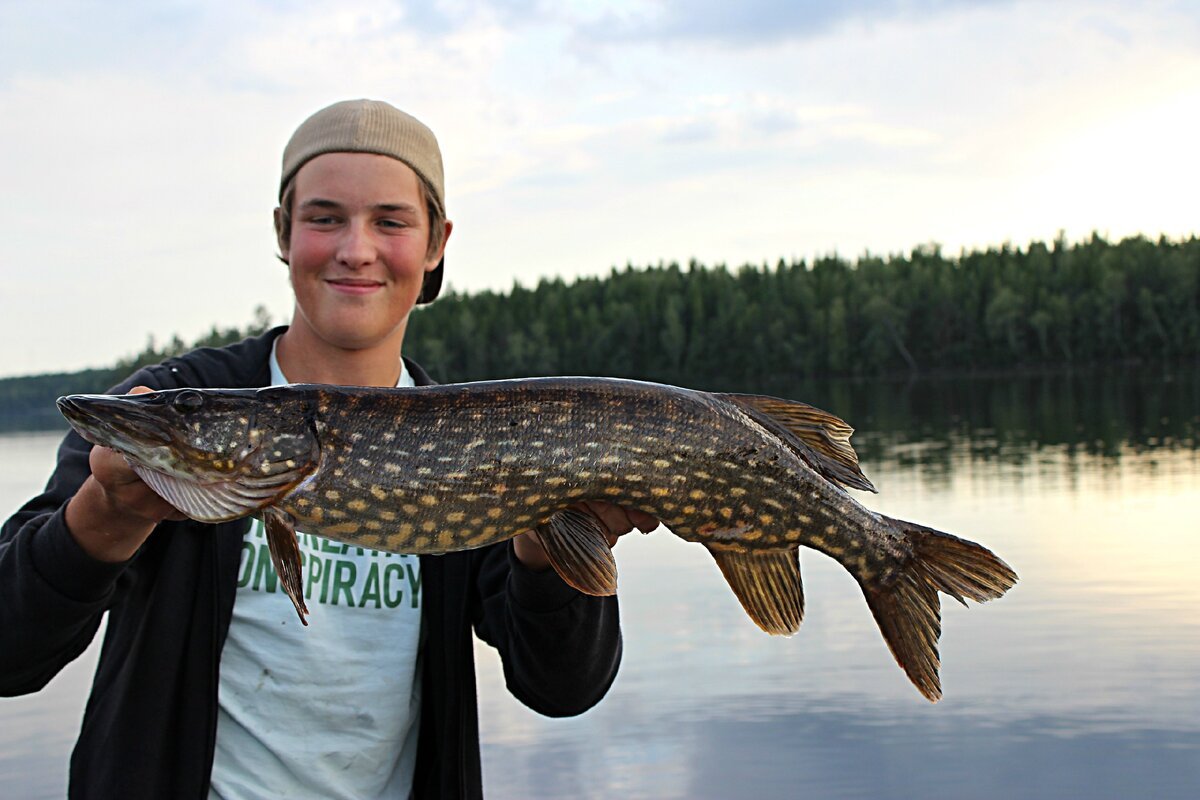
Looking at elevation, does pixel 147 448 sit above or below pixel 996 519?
above

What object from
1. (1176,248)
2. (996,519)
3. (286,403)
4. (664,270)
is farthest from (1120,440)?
(664,270)

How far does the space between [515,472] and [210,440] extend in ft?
2.39

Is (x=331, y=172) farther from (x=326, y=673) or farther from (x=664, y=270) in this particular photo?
(x=664, y=270)

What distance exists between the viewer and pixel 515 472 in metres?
2.73

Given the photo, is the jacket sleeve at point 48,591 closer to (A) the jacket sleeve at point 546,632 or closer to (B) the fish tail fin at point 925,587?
(A) the jacket sleeve at point 546,632

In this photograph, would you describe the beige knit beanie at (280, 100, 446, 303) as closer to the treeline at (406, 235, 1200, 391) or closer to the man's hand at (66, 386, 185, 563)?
the man's hand at (66, 386, 185, 563)

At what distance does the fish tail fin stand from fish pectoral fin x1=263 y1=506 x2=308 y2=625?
147 centimetres

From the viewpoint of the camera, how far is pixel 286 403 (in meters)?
2.73

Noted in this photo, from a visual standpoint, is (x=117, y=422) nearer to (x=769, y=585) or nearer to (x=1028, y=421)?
(x=769, y=585)

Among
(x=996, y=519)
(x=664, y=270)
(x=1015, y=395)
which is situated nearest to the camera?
(x=996, y=519)

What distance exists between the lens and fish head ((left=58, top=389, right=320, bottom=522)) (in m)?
2.51

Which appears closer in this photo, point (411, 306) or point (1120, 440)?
point (411, 306)

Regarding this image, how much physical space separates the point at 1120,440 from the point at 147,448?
2958cm

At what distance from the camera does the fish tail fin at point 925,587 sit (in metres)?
2.89
